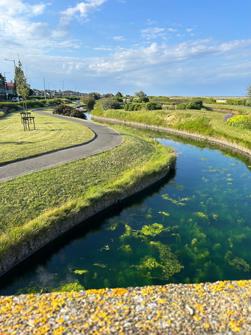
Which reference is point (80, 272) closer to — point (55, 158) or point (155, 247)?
point (155, 247)

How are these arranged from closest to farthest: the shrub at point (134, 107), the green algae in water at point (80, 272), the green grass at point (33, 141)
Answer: the green algae in water at point (80, 272), the green grass at point (33, 141), the shrub at point (134, 107)

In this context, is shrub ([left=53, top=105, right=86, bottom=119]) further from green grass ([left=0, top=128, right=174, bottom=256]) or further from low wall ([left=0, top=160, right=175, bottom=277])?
low wall ([left=0, top=160, right=175, bottom=277])

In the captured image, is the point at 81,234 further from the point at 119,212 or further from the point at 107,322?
the point at 107,322

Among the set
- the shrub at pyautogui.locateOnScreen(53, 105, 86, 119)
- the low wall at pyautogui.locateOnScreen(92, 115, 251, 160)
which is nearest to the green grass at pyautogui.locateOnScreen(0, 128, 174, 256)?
the low wall at pyautogui.locateOnScreen(92, 115, 251, 160)

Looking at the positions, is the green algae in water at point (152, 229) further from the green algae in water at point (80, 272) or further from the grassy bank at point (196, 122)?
the grassy bank at point (196, 122)

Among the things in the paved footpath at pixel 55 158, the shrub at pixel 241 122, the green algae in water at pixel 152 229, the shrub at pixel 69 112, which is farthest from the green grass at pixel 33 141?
the shrub at pixel 69 112
